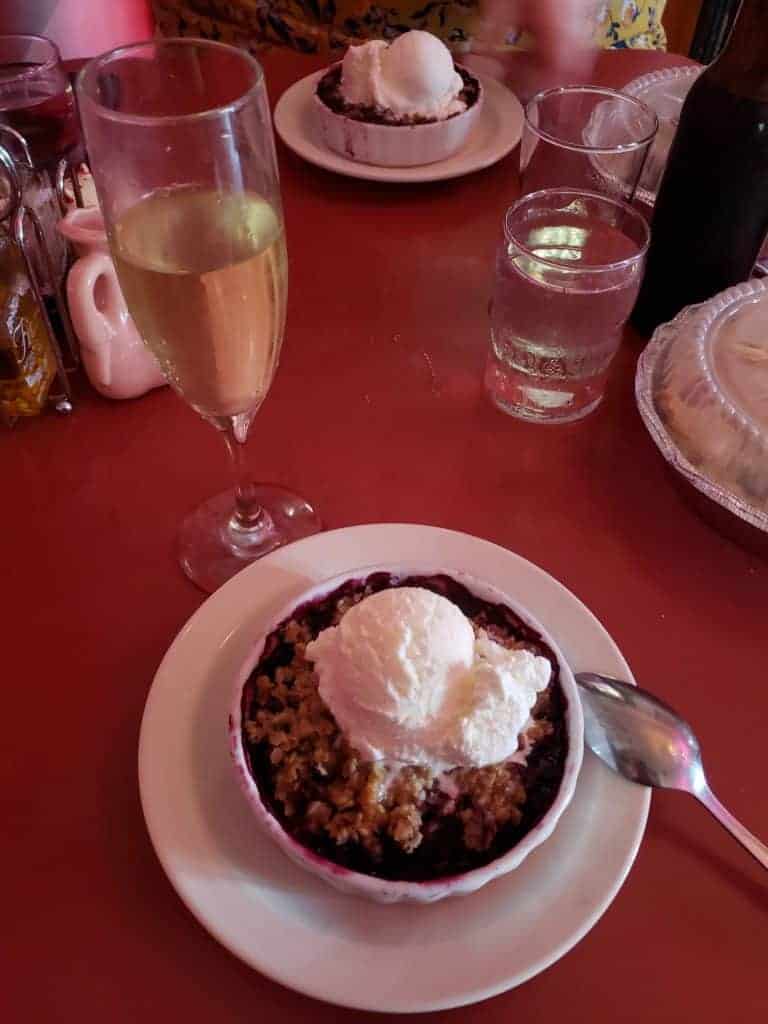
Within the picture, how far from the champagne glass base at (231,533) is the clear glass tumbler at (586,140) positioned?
1.39 ft

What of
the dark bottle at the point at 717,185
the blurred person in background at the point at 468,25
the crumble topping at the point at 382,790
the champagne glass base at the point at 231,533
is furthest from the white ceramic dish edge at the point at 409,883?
the blurred person in background at the point at 468,25

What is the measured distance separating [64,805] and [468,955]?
0.25 m

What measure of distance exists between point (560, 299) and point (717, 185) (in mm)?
156

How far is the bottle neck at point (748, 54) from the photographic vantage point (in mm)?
665

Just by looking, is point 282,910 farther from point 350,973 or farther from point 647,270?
point 647,270

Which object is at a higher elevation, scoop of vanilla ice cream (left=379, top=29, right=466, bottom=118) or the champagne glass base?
scoop of vanilla ice cream (left=379, top=29, right=466, bottom=118)

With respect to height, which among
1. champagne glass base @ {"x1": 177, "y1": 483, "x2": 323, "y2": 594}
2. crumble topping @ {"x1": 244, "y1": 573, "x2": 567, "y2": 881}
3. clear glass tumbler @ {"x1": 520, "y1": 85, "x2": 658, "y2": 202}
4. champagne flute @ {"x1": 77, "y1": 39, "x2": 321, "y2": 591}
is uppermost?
champagne flute @ {"x1": 77, "y1": 39, "x2": 321, "y2": 591}

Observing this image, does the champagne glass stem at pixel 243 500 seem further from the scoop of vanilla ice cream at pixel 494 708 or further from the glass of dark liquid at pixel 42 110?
the glass of dark liquid at pixel 42 110

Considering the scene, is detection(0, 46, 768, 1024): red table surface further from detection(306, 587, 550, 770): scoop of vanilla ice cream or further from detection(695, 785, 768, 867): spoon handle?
detection(306, 587, 550, 770): scoop of vanilla ice cream

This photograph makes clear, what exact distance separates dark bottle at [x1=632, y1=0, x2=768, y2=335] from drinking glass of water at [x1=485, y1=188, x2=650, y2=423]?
0.05 metres

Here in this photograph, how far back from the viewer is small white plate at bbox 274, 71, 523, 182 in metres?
0.97

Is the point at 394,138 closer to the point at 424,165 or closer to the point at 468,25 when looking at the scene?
the point at 424,165

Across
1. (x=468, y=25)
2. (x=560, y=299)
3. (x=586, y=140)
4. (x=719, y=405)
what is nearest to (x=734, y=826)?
(x=719, y=405)

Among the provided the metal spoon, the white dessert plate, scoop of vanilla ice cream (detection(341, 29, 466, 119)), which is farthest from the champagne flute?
scoop of vanilla ice cream (detection(341, 29, 466, 119))
